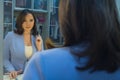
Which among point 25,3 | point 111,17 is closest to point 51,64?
point 111,17

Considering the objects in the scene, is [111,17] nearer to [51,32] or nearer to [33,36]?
[33,36]

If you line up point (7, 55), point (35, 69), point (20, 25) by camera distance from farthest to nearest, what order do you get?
point (20, 25)
point (7, 55)
point (35, 69)

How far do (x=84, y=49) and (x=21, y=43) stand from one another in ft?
5.00

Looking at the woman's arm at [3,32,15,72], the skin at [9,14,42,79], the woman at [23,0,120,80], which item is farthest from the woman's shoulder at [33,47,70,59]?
the skin at [9,14,42,79]

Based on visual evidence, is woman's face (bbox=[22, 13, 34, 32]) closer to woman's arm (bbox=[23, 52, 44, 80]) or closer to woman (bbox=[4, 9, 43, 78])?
woman (bbox=[4, 9, 43, 78])

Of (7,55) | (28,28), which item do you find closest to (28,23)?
(28,28)

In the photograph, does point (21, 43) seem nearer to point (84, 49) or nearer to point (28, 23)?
point (28, 23)

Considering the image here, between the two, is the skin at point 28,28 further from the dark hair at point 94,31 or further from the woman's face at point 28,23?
the dark hair at point 94,31

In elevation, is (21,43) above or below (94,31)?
below

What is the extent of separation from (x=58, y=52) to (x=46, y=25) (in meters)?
2.60

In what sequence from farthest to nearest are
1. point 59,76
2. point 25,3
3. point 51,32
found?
point 51,32, point 25,3, point 59,76

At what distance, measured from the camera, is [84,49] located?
26.4 inches

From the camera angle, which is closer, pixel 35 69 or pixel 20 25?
pixel 35 69

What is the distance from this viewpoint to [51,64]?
25.8 inches
